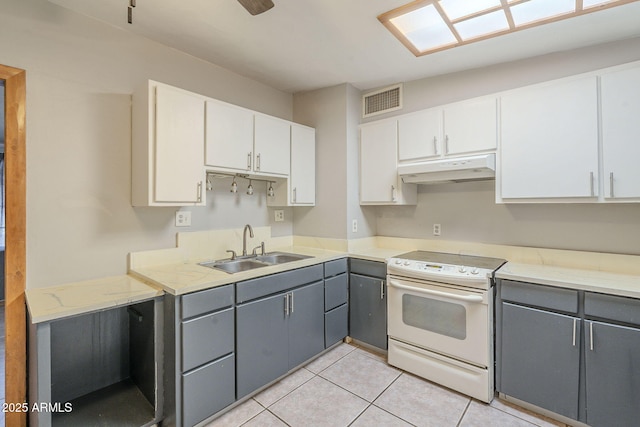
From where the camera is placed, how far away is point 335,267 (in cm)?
266

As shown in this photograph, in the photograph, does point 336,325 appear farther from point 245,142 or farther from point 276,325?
point 245,142

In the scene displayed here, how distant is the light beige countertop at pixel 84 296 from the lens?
1389 mm

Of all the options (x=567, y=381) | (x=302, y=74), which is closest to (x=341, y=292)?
(x=567, y=381)

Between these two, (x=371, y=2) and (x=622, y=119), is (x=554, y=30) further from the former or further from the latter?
(x=371, y=2)

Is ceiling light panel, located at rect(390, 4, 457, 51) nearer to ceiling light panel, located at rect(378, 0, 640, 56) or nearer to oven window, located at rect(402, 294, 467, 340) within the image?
ceiling light panel, located at rect(378, 0, 640, 56)

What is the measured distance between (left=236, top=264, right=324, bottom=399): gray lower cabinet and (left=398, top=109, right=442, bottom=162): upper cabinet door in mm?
1312

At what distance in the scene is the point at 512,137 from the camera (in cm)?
220

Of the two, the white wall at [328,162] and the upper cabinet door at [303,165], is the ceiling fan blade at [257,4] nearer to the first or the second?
the upper cabinet door at [303,165]

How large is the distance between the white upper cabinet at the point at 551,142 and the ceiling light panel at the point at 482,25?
0.49 meters

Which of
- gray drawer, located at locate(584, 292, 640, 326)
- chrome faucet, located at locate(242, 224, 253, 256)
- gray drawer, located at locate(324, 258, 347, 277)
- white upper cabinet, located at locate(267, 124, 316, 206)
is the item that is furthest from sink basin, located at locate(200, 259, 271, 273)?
gray drawer, located at locate(584, 292, 640, 326)

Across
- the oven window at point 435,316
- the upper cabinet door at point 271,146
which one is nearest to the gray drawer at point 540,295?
the oven window at point 435,316

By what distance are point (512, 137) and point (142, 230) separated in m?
2.81

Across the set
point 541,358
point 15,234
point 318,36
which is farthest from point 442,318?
point 15,234

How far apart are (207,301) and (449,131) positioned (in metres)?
2.25
